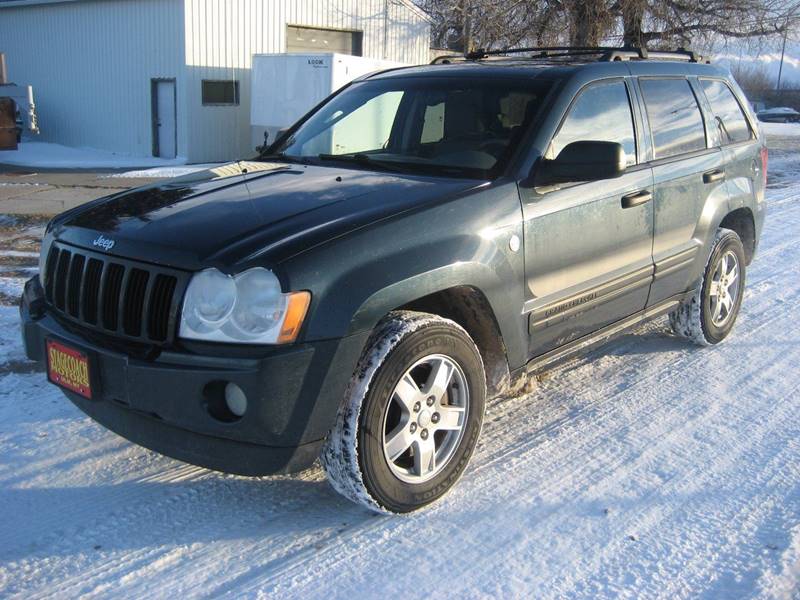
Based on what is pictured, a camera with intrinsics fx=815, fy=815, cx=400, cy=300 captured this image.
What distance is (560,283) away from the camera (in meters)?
3.87

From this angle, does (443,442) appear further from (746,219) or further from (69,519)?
(746,219)

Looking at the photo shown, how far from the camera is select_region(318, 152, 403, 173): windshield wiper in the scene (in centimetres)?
403

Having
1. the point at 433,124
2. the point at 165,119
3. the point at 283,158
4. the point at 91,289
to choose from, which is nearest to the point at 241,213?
the point at 91,289

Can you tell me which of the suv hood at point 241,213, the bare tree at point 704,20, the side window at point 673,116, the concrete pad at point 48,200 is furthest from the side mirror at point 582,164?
the bare tree at point 704,20

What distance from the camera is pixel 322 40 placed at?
69.9ft

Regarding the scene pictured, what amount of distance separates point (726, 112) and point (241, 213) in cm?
361

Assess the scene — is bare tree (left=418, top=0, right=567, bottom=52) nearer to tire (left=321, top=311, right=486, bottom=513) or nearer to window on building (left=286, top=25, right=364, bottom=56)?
window on building (left=286, top=25, right=364, bottom=56)

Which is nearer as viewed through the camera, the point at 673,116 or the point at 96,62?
the point at 673,116

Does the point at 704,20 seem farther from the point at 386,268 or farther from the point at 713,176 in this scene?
the point at 386,268

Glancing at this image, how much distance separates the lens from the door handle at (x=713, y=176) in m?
4.95

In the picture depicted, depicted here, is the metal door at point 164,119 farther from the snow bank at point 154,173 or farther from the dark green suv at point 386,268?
the dark green suv at point 386,268

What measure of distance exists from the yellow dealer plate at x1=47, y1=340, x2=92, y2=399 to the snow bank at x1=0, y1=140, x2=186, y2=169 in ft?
51.5

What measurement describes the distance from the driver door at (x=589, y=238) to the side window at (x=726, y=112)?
1141 millimetres

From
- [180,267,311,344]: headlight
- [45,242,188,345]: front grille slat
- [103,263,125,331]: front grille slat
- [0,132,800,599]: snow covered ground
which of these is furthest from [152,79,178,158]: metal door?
[180,267,311,344]: headlight
